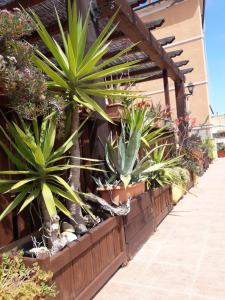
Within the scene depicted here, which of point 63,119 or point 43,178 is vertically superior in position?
point 63,119

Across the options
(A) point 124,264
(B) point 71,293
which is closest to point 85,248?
(B) point 71,293

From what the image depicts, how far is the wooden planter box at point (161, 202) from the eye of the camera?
460 centimetres

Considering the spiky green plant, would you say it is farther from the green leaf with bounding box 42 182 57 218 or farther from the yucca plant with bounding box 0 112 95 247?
the green leaf with bounding box 42 182 57 218

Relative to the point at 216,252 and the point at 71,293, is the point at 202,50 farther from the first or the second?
the point at 71,293

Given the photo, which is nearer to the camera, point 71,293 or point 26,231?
point 71,293

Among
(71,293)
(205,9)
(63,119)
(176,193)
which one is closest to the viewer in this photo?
(71,293)

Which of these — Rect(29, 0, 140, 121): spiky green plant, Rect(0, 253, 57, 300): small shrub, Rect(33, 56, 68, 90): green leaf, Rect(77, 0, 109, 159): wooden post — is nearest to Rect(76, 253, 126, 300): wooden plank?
Rect(0, 253, 57, 300): small shrub

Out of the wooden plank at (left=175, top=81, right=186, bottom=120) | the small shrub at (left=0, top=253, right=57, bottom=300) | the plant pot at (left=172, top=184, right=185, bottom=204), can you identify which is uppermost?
the wooden plank at (left=175, top=81, right=186, bottom=120)

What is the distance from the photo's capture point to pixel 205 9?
20.8 m

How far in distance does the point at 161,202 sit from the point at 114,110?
1.61 metres

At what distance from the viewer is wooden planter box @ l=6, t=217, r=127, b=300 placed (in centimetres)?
221

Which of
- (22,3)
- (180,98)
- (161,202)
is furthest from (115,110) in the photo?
(180,98)

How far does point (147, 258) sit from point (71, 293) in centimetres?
128

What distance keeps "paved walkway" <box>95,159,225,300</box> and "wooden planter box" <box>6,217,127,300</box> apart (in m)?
0.14
